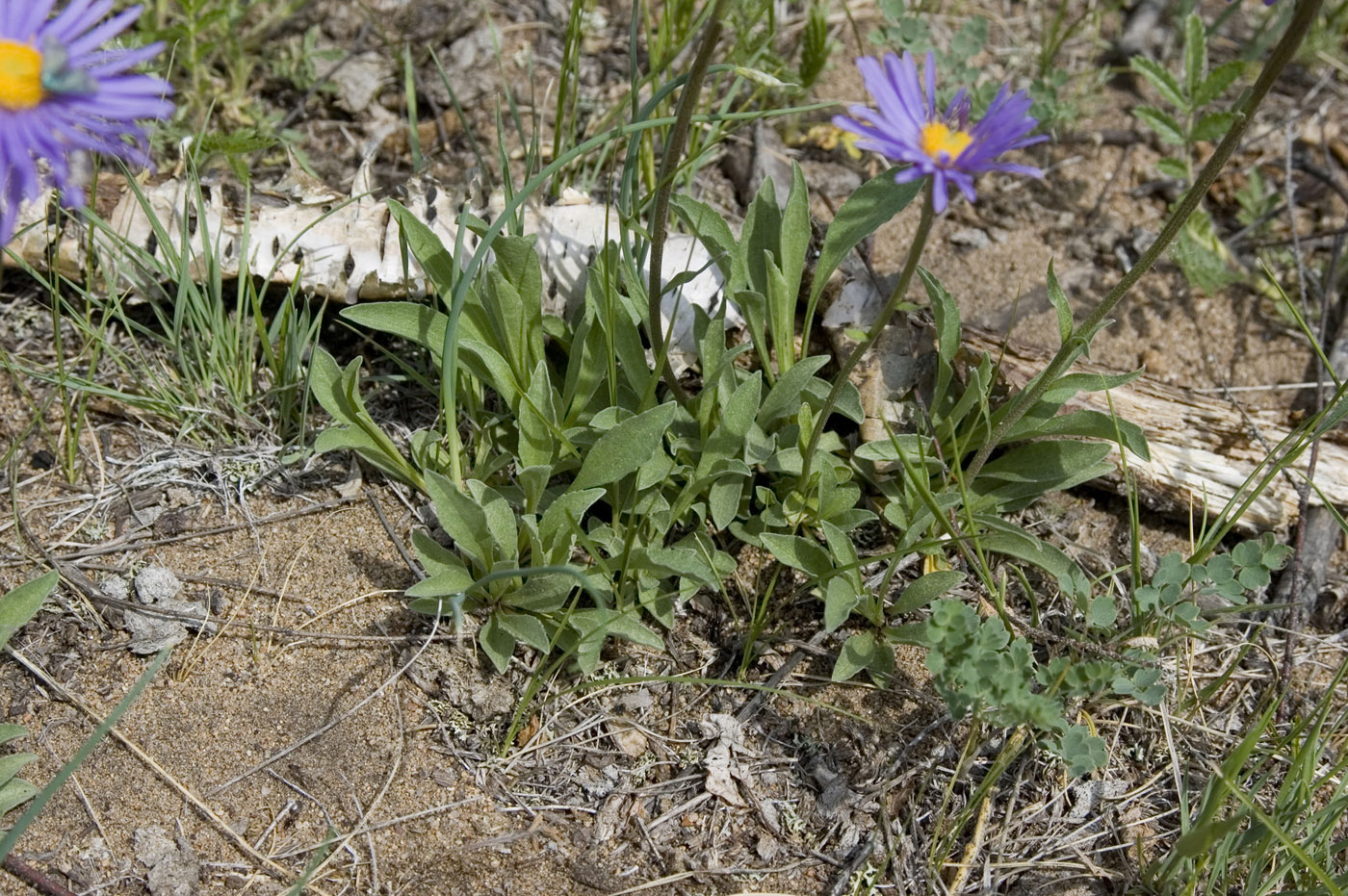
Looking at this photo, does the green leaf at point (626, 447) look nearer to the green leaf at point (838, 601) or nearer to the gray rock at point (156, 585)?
the green leaf at point (838, 601)

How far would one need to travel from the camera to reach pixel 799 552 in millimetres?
2588

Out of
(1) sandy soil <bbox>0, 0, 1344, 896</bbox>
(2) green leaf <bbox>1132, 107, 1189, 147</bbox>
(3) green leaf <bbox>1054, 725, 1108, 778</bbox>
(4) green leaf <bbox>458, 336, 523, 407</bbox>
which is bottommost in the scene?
(1) sandy soil <bbox>0, 0, 1344, 896</bbox>

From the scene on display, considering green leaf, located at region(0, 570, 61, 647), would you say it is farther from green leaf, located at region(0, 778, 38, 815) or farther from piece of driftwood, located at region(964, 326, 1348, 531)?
piece of driftwood, located at region(964, 326, 1348, 531)

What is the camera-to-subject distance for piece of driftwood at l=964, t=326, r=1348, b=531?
295 centimetres

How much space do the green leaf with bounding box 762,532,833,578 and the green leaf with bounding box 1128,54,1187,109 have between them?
82.8 inches

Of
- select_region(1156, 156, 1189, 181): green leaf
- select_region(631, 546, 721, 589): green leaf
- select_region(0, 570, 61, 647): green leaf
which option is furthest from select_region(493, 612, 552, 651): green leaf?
select_region(1156, 156, 1189, 181): green leaf

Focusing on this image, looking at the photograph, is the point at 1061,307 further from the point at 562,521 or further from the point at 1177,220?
the point at 562,521

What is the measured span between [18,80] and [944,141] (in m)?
1.49

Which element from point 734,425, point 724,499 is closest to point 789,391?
point 734,425

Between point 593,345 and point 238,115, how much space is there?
1.77 m

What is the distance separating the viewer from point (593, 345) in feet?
8.80

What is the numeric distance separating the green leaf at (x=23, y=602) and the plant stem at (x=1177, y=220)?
1996 mm

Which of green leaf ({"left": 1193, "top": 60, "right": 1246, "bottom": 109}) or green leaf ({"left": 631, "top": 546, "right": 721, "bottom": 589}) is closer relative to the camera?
green leaf ({"left": 631, "top": 546, "right": 721, "bottom": 589})

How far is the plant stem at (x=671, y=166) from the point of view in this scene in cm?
202
